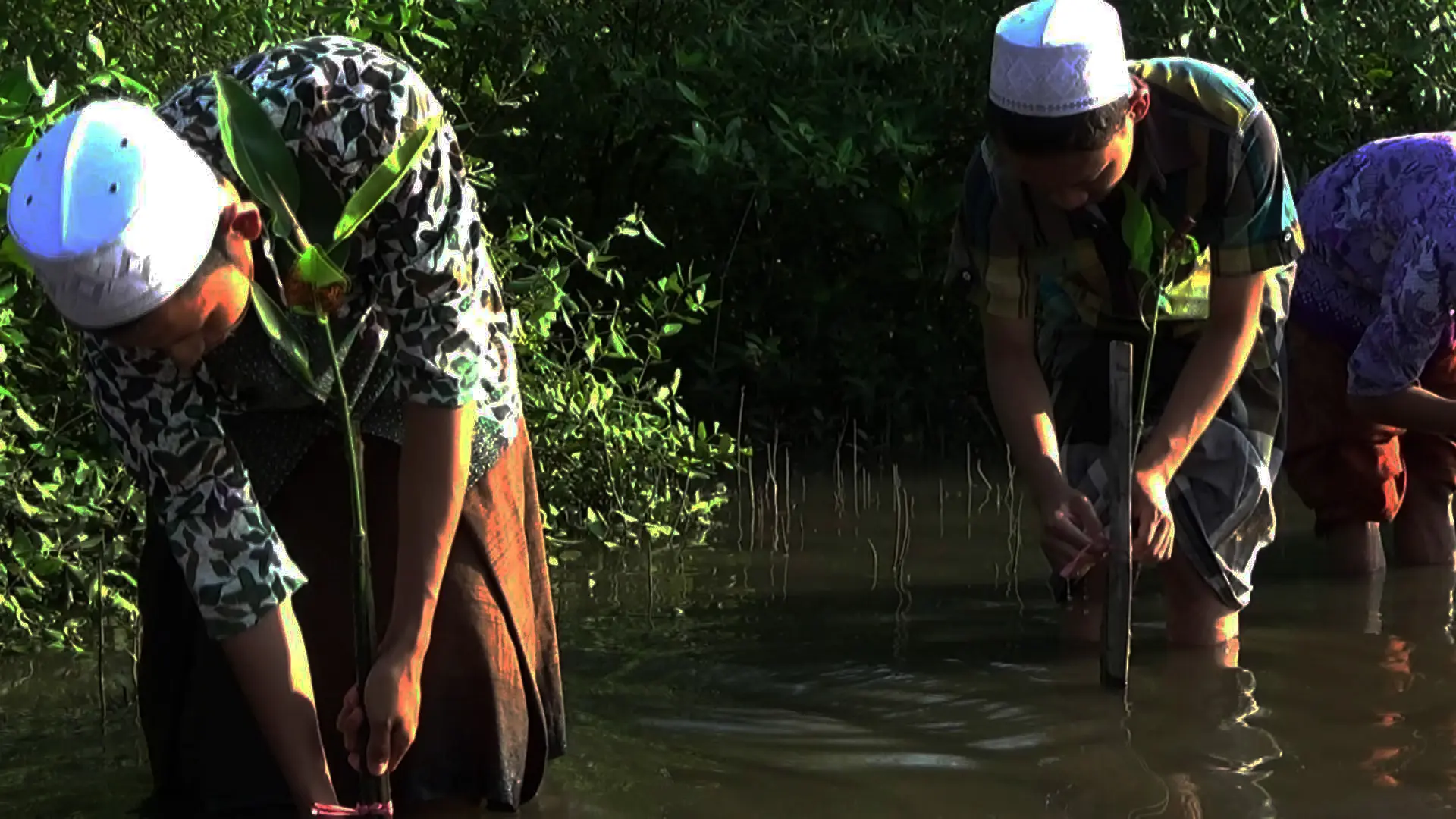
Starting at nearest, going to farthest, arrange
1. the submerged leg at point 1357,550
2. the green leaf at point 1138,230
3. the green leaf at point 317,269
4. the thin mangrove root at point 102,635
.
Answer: the green leaf at point 317,269 → the green leaf at point 1138,230 → the thin mangrove root at point 102,635 → the submerged leg at point 1357,550

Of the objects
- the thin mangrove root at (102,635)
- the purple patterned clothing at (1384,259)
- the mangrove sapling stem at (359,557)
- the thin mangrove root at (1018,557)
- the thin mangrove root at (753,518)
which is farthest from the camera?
the thin mangrove root at (753,518)

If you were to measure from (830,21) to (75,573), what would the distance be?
Result: 14.7 feet

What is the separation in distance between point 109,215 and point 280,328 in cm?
29

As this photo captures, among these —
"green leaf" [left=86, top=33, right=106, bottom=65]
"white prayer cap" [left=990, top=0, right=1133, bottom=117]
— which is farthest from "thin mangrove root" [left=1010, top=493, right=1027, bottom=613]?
"green leaf" [left=86, top=33, right=106, bottom=65]

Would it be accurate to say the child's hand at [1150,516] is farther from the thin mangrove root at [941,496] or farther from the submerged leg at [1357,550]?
the thin mangrove root at [941,496]

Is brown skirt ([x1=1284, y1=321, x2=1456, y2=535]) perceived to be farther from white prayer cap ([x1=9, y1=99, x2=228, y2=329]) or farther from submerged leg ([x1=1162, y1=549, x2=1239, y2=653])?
white prayer cap ([x1=9, y1=99, x2=228, y2=329])

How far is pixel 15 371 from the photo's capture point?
5066mm

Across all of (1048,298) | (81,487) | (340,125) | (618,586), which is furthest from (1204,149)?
(81,487)

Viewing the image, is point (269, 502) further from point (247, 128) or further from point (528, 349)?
point (528, 349)

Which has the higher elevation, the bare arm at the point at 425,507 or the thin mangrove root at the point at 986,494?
the bare arm at the point at 425,507

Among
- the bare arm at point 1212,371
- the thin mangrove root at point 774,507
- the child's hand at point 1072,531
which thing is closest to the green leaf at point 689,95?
the thin mangrove root at point 774,507

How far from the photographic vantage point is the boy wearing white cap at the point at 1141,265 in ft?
11.8

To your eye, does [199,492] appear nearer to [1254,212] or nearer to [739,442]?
[1254,212]

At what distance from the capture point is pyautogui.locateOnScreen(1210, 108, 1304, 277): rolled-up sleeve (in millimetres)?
3967
